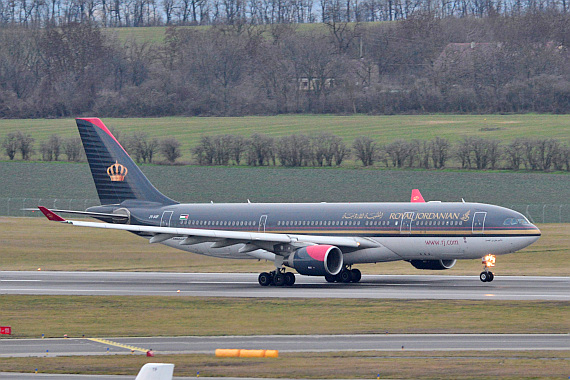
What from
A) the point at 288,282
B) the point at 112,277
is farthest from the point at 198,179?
the point at 288,282

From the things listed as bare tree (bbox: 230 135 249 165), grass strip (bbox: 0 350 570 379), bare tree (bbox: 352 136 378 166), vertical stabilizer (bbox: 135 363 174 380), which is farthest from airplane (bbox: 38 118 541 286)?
bare tree (bbox: 230 135 249 165)

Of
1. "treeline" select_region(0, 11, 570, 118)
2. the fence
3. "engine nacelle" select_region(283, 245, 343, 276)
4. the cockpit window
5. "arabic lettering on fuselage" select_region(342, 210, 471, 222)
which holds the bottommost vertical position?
the fence

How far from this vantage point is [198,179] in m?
96.6

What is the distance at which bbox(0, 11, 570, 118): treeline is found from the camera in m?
146

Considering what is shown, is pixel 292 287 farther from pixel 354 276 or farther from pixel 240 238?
pixel 354 276

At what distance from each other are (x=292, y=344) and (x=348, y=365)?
3.84 metres

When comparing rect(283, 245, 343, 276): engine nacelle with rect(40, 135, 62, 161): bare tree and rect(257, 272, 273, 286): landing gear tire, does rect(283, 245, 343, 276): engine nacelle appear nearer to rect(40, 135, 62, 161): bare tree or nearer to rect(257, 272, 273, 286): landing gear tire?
rect(257, 272, 273, 286): landing gear tire

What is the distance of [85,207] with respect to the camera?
84875mm

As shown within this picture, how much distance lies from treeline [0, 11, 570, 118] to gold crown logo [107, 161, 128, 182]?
308 ft

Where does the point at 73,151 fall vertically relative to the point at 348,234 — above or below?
above

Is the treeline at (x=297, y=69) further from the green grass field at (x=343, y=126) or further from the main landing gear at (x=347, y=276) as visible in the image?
the main landing gear at (x=347, y=276)

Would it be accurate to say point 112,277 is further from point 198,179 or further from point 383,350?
point 198,179

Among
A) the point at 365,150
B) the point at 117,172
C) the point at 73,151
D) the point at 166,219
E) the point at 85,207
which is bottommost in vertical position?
the point at 85,207

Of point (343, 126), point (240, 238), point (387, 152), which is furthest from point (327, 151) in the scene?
point (240, 238)
